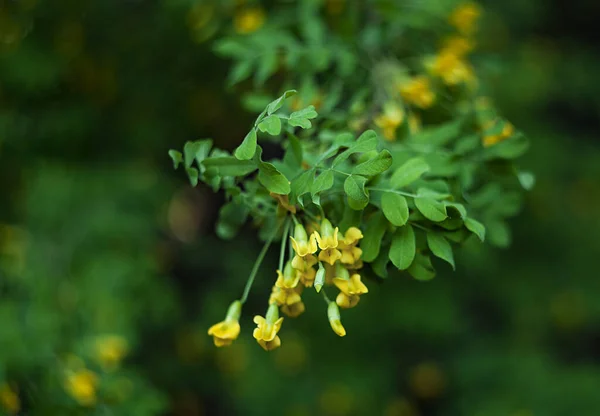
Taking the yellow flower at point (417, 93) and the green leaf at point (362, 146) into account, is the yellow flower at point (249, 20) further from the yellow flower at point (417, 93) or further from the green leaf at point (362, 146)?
the green leaf at point (362, 146)

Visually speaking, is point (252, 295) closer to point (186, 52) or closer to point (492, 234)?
point (186, 52)

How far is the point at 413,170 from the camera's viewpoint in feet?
3.91

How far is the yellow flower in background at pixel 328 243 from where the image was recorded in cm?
108

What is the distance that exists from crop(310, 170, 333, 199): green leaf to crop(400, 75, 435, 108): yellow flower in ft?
2.23

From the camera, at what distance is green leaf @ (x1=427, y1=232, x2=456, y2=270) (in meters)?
1.15

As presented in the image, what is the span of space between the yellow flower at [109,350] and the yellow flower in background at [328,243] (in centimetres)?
114

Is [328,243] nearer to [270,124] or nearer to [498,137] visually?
[270,124]

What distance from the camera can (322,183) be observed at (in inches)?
42.5

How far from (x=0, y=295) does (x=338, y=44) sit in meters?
1.51

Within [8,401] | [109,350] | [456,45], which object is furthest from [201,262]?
[456,45]

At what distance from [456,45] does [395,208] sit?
1.09 metres

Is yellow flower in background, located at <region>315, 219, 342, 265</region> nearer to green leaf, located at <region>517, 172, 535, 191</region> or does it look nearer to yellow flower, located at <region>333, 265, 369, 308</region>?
yellow flower, located at <region>333, 265, 369, 308</region>

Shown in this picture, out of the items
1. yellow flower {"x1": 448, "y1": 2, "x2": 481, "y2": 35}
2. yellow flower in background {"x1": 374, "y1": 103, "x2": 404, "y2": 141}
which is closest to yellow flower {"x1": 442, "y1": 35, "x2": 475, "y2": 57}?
yellow flower {"x1": 448, "y1": 2, "x2": 481, "y2": 35}

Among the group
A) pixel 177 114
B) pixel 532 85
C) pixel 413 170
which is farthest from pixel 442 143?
pixel 532 85
